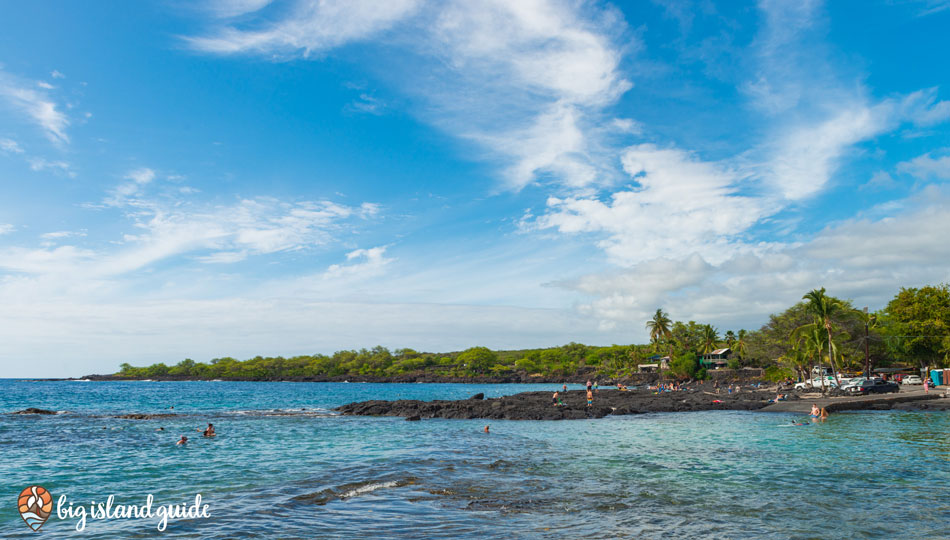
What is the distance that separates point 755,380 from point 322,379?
146632 millimetres

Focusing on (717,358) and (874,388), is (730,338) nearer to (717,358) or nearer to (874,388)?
(717,358)

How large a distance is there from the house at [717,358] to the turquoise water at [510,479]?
312 feet

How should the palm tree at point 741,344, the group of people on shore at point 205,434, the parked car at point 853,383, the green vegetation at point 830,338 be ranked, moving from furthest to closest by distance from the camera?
the palm tree at point 741,344, the green vegetation at point 830,338, the parked car at point 853,383, the group of people on shore at point 205,434

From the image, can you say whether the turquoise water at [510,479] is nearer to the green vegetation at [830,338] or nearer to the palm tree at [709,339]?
the green vegetation at [830,338]

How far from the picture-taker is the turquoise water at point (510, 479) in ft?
45.3

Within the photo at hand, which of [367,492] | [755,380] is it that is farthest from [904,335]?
[367,492]

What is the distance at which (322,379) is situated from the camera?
19638 centimetres

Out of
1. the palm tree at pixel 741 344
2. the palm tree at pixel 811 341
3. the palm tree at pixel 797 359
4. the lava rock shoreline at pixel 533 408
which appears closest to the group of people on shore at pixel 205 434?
the lava rock shoreline at pixel 533 408

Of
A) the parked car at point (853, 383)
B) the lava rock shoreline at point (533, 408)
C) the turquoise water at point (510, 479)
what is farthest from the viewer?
the parked car at point (853, 383)

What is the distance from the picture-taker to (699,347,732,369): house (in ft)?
421

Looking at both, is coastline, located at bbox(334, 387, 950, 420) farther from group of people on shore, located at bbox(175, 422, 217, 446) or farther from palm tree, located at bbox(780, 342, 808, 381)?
palm tree, located at bbox(780, 342, 808, 381)

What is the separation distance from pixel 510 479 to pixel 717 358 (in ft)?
413

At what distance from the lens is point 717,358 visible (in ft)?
429

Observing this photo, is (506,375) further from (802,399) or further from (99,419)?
(99,419)
